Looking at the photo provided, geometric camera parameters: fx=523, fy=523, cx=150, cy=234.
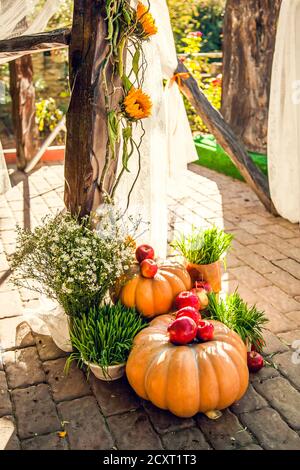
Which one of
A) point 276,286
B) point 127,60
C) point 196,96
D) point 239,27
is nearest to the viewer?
point 127,60

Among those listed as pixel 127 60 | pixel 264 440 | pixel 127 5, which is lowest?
pixel 264 440

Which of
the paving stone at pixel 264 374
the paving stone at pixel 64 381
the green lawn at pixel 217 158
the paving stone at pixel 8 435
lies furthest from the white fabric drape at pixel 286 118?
the paving stone at pixel 8 435

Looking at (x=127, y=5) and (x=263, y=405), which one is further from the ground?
(x=127, y=5)

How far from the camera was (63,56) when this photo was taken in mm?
9109

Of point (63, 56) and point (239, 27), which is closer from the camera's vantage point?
point (239, 27)

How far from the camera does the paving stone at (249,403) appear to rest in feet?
8.46

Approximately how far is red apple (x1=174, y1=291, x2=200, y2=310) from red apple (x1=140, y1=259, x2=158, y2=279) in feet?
0.65

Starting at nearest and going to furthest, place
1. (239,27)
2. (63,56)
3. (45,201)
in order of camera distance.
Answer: (45,201) < (239,27) < (63,56)

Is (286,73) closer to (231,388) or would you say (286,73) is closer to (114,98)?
(114,98)

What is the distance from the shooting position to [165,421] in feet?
8.18

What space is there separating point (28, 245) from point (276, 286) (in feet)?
6.17

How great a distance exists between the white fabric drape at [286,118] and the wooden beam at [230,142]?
25cm

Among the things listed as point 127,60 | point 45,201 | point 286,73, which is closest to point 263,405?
point 127,60

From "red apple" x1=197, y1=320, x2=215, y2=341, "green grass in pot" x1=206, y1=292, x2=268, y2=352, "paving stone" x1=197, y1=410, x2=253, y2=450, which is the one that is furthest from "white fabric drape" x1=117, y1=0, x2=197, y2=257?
"paving stone" x1=197, y1=410, x2=253, y2=450
